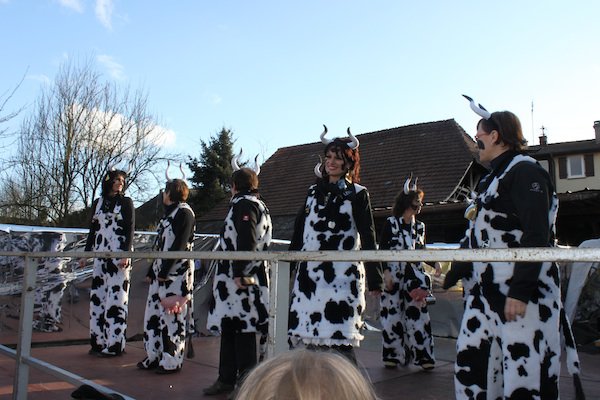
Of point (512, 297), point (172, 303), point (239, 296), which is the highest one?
point (512, 297)

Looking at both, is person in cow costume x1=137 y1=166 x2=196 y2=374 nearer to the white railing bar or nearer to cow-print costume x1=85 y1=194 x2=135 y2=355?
cow-print costume x1=85 y1=194 x2=135 y2=355

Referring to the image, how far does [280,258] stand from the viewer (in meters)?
2.13

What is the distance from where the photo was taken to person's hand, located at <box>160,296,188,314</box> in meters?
4.82

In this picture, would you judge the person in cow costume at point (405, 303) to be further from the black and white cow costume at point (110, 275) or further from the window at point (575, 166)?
the window at point (575, 166)

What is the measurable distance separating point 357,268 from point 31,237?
14.2ft

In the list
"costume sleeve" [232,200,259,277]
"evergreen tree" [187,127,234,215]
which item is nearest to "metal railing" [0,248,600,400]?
"costume sleeve" [232,200,259,277]

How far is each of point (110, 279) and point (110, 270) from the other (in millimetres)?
89

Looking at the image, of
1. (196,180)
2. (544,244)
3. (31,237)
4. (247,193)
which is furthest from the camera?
(196,180)

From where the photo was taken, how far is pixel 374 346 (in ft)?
23.2

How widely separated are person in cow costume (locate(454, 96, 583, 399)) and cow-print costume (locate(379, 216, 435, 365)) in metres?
2.78

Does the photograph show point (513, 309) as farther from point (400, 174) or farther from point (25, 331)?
point (400, 174)

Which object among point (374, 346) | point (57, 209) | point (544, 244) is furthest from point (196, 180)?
point (544, 244)

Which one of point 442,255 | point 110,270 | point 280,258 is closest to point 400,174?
point 110,270

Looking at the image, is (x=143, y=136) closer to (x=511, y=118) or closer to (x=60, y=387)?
(x=60, y=387)
